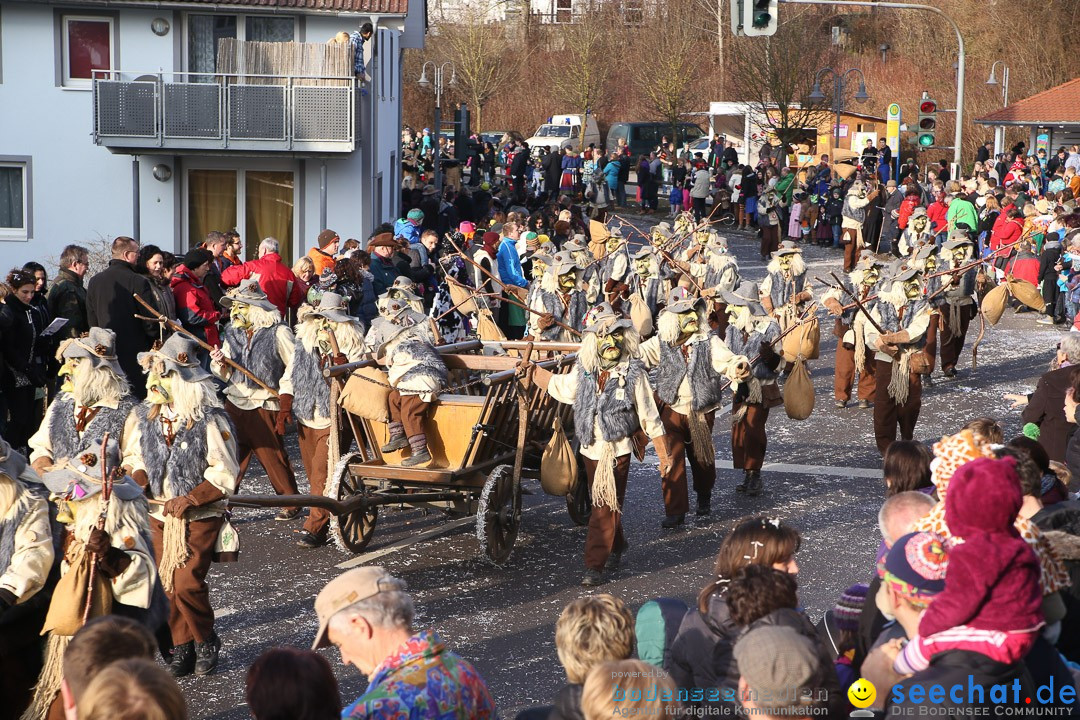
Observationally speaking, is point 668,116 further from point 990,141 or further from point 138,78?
point 138,78

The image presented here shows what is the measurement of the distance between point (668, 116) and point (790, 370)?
33.5 meters

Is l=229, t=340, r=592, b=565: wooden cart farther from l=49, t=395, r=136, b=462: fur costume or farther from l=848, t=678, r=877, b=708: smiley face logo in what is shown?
l=848, t=678, r=877, b=708: smiley face logo

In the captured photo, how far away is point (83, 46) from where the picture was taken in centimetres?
2170

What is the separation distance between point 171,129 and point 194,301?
31.0ft

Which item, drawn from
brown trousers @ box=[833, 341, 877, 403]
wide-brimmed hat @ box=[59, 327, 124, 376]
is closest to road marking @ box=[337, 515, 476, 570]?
wide-brimmed hat @ box=[59, 327, 124, 376]

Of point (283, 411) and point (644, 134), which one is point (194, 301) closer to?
point (283, 411)

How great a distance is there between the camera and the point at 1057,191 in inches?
960

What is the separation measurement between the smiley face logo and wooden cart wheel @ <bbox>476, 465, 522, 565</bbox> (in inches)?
161

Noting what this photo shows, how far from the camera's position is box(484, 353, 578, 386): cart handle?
29.3ft

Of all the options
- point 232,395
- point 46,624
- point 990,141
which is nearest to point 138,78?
point 232,395

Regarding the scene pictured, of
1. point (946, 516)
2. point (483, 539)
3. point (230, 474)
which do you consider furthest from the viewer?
point (483, 539)

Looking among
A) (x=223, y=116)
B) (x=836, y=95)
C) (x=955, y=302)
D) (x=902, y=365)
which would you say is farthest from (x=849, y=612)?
(x=836, y=95)

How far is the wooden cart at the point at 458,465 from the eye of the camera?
8.80 meters

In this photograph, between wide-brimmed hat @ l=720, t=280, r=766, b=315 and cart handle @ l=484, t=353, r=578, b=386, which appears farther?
wide-brimmed hat @ l=720, t=280, r=766, b=315
